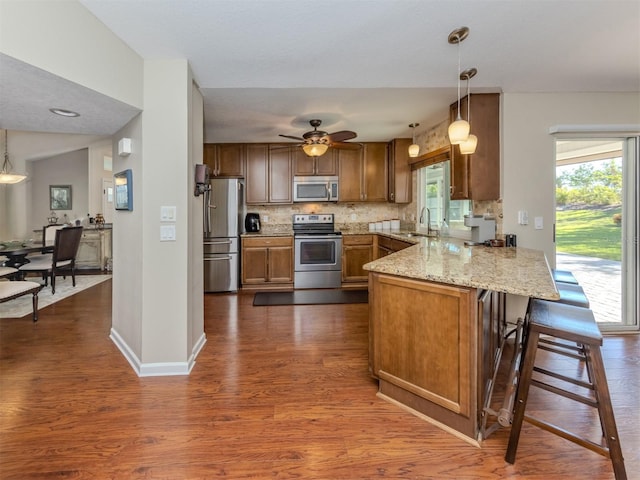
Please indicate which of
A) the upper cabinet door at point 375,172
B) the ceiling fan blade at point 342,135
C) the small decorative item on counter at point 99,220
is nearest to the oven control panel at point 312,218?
the upper cabinet door at point 375,172

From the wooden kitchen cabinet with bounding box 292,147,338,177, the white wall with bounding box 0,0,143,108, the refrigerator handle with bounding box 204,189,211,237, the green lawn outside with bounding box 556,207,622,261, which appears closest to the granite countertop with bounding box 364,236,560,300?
the green lawn outside with bounding box 556,207,622,261

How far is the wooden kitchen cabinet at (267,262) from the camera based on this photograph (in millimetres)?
4629

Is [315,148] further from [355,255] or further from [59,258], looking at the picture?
[59,258]

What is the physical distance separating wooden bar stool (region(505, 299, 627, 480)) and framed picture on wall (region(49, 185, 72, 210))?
8371 millimetres

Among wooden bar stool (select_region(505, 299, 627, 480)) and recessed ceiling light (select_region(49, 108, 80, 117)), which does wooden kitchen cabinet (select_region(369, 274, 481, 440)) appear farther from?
recessed ceiling light (select_region(49, 108, 80, 117))

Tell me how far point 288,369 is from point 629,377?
8.00ft

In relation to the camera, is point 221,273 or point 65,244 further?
point 65,244

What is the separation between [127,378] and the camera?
2.20 m

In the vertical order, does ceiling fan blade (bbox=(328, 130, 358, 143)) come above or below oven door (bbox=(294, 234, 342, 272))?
above

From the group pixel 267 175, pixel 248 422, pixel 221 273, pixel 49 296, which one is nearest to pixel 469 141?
pixel 248 422

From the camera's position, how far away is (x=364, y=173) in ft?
16.2

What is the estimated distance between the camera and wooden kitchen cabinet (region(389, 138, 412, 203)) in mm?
4707

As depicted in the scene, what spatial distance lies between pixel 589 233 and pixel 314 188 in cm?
345

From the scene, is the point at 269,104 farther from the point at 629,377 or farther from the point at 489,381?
the point at 629,377
